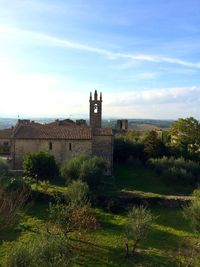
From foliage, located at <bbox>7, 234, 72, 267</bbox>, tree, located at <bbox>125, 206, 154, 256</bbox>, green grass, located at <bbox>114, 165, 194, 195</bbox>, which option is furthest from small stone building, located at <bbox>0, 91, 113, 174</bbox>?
foliage, located at <bbox>7, 234, 72, 267</bbox>

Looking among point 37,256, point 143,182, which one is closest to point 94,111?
point 143,182

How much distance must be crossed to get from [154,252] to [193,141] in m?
26.9

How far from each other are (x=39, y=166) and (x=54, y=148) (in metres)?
7.34

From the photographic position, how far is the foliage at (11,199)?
27.1 m

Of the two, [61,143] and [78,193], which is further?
[61,143]

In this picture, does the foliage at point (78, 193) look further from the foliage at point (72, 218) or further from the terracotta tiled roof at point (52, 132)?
the terracotta tiled roof at point (52, 132)

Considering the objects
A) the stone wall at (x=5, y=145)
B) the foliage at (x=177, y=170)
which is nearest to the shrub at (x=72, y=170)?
the foliage at (x=177, y=170)

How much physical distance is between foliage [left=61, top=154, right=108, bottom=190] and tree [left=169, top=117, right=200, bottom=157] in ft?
Answer: 48.8

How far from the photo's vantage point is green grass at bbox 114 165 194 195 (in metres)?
42.4

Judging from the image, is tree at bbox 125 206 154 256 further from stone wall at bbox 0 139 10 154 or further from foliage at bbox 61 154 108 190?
stone wall at bbox 0 139 10 154

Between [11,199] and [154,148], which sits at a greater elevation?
[154,148]

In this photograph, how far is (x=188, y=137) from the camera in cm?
5166

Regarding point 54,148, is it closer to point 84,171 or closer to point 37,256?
point 84,171

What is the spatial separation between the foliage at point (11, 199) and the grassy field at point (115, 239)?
1115mm
